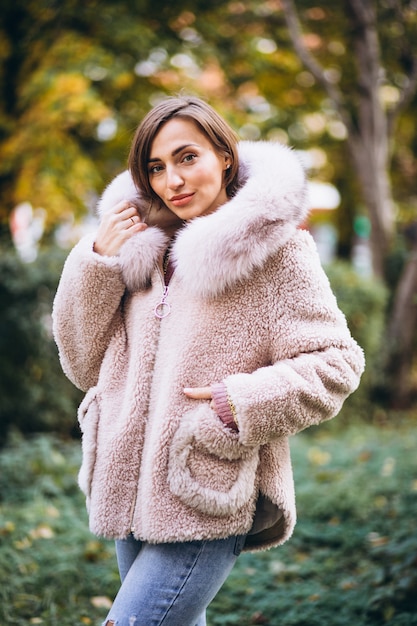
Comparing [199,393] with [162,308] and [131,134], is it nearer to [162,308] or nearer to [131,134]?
[162,308]

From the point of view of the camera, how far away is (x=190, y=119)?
7.00 feet

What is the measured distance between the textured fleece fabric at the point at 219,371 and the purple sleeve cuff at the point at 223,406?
2cm

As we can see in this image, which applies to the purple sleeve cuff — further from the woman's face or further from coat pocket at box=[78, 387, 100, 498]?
the woman's face

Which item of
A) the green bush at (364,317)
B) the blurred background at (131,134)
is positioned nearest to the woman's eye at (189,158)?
the blurred background at (131,134)

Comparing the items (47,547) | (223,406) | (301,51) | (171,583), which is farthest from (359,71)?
(171,583)

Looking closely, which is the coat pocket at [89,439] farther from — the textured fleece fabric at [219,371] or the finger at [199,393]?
the finger at [199,393]

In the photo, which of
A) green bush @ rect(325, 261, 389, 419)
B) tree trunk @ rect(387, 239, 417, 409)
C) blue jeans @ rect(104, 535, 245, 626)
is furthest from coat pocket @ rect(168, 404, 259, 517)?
tree trunk @ rect(387, 239, 417, 409)

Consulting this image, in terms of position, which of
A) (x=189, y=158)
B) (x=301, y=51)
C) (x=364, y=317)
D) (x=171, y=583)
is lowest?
(x=364, y=317)

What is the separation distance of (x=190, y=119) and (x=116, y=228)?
0.41 m

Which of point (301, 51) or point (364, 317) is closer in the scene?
point (364, 317)

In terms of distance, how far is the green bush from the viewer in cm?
827

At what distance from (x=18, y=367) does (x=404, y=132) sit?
10197 mm

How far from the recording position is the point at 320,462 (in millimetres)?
6215

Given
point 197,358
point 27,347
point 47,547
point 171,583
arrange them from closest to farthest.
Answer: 1. point 171,583
2. point 197,358
3. point 47,547
4. point 27,347
